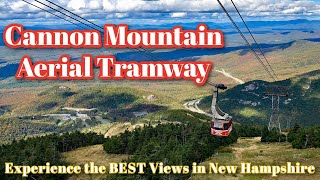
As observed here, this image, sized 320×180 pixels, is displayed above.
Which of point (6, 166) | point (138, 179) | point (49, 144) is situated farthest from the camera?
point (49, 144)

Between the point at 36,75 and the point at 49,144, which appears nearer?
the point at 36,75

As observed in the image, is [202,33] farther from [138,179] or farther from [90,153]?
[90,153]

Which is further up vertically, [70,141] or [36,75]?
[36,75]

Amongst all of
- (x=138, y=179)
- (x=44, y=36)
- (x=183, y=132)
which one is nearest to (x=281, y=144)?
(x=183, y=132)

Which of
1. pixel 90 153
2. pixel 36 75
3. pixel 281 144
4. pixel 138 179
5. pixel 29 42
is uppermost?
pixel 29 42

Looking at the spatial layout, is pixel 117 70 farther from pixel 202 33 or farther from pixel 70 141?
pixel 70 141

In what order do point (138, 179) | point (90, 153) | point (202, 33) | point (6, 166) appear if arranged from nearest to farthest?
1. point (202, 33)
2. point (138, 179)
3. point (6, 166)
4. point (90, 153)
